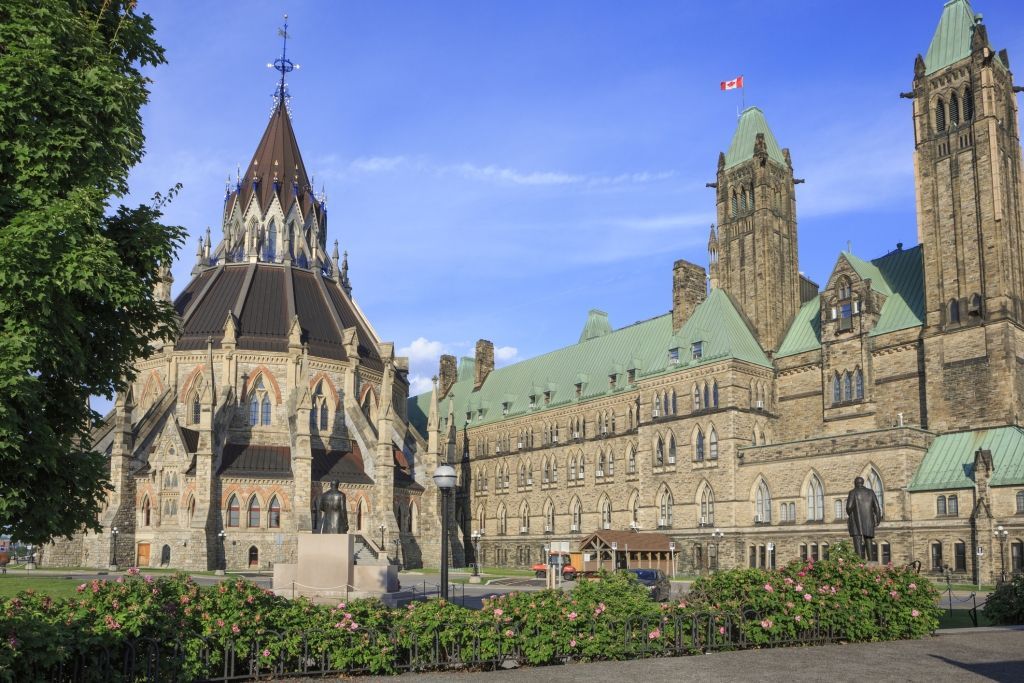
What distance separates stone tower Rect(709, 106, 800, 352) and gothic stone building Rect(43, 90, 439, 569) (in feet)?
90.8

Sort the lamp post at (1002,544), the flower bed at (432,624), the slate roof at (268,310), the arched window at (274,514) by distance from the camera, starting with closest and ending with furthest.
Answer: the flower bed at (432,624) → the lamp post at (1002,544) → the arched window at (274,514) → the slate roof at (268,310)

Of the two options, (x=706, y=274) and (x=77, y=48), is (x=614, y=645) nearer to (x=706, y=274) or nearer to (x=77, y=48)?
(x=77, y=48)

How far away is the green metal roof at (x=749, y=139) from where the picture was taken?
222 feet

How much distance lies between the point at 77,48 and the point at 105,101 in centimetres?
104

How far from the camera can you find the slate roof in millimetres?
73625

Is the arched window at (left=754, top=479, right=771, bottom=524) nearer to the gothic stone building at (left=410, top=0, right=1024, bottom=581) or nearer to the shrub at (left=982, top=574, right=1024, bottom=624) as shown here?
the gothic stone building at (left=410, top=0, right=1024, bottom=581)

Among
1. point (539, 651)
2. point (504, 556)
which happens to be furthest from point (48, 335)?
point (504, 556)

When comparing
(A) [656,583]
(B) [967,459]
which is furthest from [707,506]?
(A) [656,583]

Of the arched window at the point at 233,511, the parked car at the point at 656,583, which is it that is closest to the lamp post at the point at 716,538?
the parked car at the point at 656,583

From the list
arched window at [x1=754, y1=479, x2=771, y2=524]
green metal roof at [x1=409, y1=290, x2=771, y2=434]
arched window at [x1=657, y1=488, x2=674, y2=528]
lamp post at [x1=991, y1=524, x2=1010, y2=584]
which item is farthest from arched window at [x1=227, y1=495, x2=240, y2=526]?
lamp post at [x1=991, y1=524, x2=1010, y2=584]

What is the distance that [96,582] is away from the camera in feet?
49.7

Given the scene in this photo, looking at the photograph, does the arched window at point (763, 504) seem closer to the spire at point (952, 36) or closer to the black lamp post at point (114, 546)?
the spire at point (952, 36)

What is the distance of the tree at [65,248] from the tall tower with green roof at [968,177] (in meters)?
45.9

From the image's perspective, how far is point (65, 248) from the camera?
1529 centimetres
